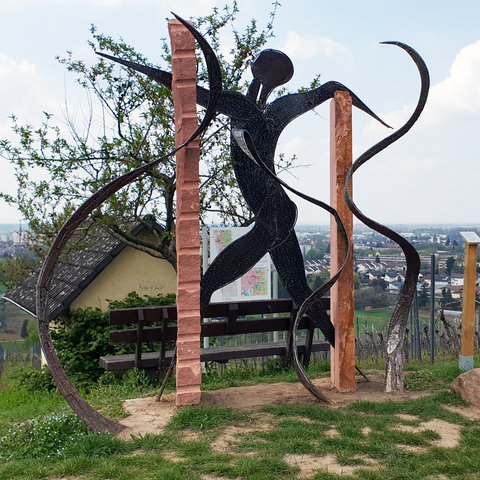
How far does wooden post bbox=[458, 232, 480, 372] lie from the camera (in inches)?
260

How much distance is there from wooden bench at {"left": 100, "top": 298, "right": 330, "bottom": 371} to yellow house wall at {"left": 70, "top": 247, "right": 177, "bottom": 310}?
152 inches

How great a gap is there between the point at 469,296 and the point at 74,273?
7.35m

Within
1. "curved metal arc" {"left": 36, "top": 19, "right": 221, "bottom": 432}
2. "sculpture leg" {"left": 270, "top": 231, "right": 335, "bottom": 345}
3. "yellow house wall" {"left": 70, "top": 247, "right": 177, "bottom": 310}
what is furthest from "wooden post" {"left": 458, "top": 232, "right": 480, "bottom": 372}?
"yellow house wall" {"left": 70, "top": 247, "right": 177, "bottom": 310}

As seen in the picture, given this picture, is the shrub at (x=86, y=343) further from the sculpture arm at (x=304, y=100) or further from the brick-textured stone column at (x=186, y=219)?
the sculpture arm at (x=304, y=100)

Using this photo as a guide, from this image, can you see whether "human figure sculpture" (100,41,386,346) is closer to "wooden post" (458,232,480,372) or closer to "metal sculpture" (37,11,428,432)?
"metal sculpture" (37,11,428,432)

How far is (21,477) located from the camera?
4141 mm

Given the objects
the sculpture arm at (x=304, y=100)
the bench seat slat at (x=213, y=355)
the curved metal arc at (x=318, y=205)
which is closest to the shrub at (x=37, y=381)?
the bench seat slat at (x=213, y=355)

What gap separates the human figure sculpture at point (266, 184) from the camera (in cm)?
599

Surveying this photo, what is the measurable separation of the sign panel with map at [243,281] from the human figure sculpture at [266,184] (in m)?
1.91

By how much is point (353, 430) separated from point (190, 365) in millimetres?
1612

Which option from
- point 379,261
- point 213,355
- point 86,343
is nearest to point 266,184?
point 213,355

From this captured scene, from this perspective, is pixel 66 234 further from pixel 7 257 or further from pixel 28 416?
pixel 7 257

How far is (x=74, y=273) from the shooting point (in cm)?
1141

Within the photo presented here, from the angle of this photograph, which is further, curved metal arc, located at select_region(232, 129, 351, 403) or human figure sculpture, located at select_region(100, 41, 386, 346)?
human figure sculpture, located at select_region(100, 41, 386, 346)
